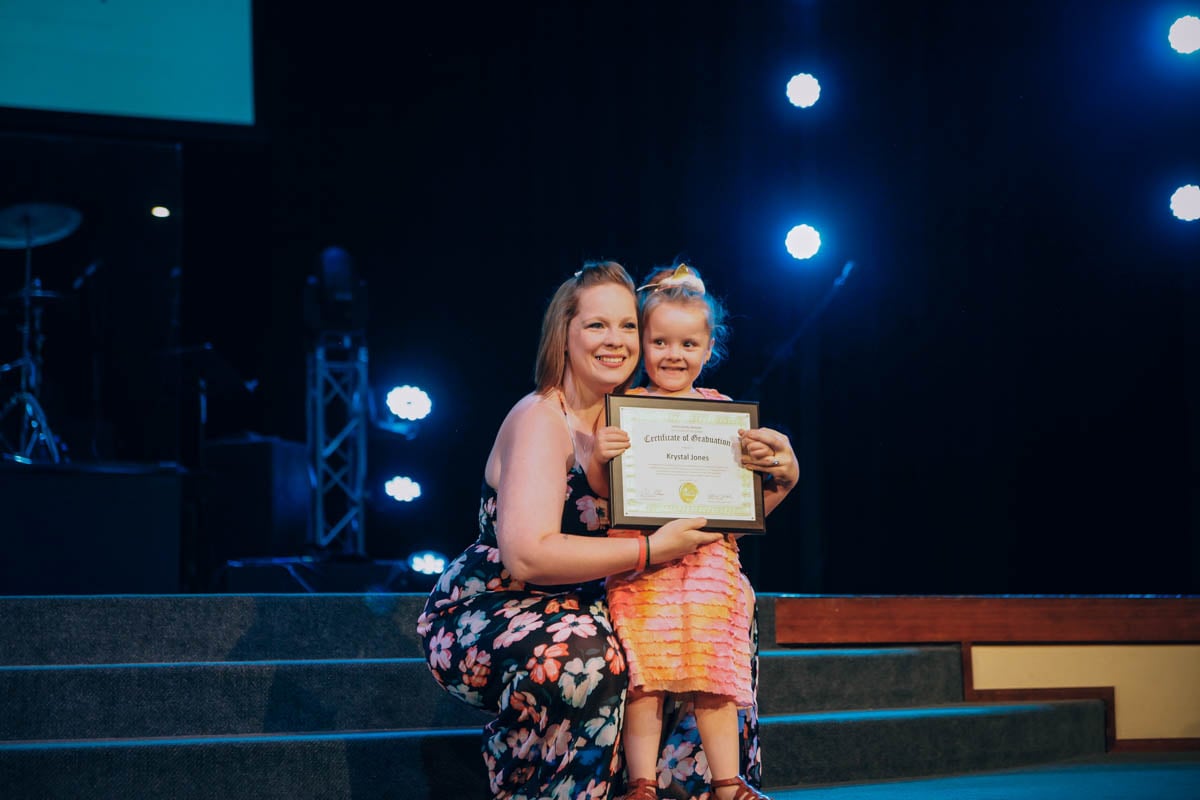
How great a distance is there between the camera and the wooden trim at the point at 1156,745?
3.91 metres

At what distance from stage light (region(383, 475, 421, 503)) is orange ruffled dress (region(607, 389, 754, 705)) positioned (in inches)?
169

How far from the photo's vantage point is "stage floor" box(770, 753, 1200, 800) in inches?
119

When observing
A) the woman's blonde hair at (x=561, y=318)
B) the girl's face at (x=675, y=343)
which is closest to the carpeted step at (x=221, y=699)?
the woman's blonde hair at (x=561, y=318)

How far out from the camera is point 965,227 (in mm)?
5781

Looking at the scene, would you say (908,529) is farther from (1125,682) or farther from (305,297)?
(305,297)

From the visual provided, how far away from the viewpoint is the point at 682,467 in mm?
2350

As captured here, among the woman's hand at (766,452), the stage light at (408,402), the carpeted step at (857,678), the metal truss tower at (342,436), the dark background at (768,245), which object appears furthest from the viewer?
the stage light at (408,402)

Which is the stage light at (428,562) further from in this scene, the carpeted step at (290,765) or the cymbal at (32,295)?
the carpeted step at (290,765)

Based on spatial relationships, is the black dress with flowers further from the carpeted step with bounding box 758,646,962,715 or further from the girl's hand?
the carpeted step with bounding box 758,646,962,715

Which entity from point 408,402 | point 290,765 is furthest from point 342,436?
point 290,765

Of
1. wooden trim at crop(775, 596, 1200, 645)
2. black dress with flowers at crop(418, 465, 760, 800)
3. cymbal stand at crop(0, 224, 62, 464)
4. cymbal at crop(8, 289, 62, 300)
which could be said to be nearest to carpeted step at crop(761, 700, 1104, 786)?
wooden trim at crop(775, 596, 1200, 645)

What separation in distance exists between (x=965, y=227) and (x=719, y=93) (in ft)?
4.85

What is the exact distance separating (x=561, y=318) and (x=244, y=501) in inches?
158

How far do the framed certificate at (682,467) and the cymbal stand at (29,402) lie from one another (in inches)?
164
